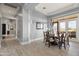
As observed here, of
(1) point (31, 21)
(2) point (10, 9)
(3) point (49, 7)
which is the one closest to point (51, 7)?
(3) point (49, 7)

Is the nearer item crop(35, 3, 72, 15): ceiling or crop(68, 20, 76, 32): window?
crop(68, 20, 76, 32): window

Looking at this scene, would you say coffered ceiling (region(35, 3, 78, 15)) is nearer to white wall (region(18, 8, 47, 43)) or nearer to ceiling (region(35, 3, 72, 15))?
ceiling (region(35, 3, 72, 15))

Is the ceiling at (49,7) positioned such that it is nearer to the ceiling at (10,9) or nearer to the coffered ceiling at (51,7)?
the coffered ceiling at (51,7)

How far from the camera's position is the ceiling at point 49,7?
274cm

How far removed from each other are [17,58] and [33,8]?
1.70 metres

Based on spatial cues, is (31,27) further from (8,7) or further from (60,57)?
(60,57)

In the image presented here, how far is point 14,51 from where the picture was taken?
9.76ft

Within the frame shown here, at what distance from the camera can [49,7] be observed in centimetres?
298

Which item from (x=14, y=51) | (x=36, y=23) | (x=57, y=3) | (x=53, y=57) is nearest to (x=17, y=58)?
(x=14, y=51)

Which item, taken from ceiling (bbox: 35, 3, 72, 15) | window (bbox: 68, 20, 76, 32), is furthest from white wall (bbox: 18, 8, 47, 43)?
window (bbox: 68, 20, 76, 32)

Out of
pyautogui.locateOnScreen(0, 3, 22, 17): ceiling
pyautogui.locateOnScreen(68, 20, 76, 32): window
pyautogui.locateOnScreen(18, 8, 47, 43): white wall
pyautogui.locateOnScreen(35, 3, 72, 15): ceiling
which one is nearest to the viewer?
pyautogui.locateOnScreen(68, 20, 76, 32): window

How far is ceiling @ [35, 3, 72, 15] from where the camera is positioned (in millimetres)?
2742

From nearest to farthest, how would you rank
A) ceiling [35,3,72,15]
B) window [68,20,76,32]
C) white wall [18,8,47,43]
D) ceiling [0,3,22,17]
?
window [68,20,76,32] → ceiling [35,3,72,15] → ceiling [0,3,22,17] → white wall [18,8,47,43]

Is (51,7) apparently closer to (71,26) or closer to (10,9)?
(71,26)
